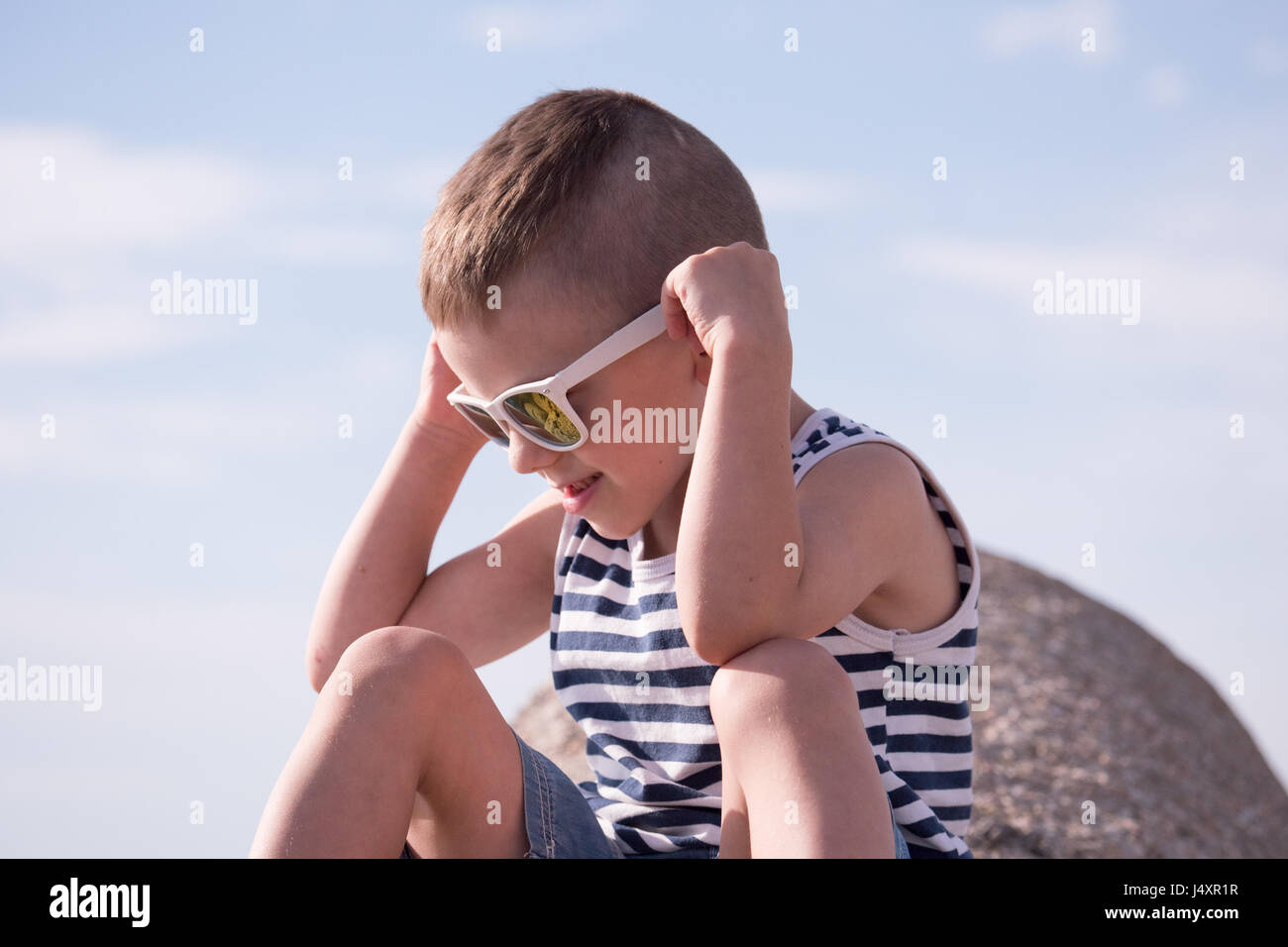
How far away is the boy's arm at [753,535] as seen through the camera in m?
2.21

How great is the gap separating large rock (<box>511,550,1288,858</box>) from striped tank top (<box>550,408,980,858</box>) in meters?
3.07

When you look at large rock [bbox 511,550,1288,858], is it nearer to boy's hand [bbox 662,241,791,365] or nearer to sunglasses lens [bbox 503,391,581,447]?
sunglasses lens [bbox 503,391,581,447]

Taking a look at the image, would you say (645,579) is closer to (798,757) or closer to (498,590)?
(498,590)

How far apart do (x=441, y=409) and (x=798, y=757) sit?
1670 millimetres

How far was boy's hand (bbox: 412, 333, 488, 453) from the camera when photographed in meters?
3.39

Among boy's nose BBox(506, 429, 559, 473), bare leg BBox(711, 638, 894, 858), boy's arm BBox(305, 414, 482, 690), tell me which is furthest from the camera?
boy's arm BBox(305, 414, 482, 690)

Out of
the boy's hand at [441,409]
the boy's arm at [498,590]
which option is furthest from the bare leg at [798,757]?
the boy's hand at [441,409]

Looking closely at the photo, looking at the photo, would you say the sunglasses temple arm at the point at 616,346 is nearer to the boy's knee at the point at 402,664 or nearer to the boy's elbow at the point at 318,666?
the boy's knee at the point at 402,664

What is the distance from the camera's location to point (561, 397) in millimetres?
2617

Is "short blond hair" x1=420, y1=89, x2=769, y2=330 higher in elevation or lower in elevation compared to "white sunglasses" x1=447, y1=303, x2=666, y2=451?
higher

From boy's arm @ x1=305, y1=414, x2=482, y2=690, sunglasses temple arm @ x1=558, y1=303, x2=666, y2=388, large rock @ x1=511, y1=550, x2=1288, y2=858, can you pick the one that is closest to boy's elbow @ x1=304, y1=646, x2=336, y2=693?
boy's arm @ x1=305, y1=414, x2=482, y2=690
